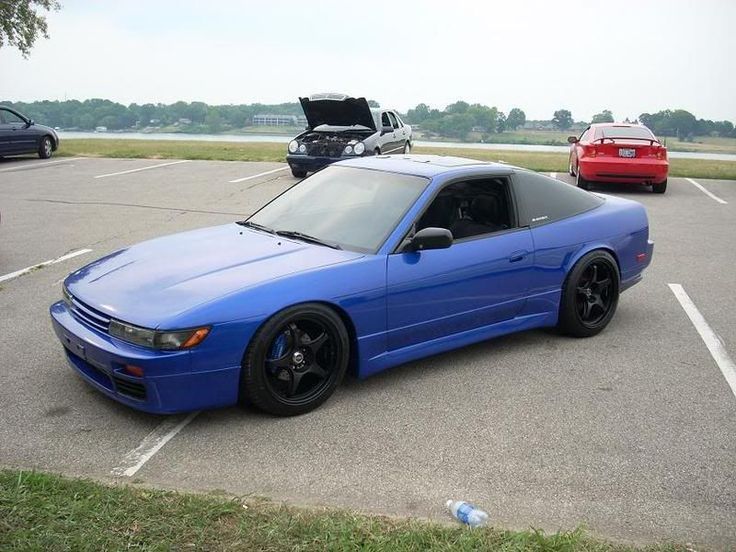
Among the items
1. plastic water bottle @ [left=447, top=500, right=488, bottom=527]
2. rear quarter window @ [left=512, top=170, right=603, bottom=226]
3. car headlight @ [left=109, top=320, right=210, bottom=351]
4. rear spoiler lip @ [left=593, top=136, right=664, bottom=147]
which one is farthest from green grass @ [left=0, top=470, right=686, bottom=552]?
rear spoiler lip @ [left=593, top=136, right=664, bottom=147]

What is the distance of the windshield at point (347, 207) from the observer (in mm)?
4578

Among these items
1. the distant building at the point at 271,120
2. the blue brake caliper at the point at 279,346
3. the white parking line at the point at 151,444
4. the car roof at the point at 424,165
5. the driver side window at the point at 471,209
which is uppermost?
the distant building at the point at 271,120

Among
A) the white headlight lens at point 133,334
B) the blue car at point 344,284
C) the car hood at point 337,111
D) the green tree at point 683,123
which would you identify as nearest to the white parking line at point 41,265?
the blue car at point 344,284

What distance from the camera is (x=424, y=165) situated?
5.17 meters

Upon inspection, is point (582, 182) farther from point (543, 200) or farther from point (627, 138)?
point (543, 200)

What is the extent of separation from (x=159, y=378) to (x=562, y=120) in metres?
17.4

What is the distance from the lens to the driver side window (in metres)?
4.79

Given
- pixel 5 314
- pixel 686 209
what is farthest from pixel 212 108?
pixel 5 314

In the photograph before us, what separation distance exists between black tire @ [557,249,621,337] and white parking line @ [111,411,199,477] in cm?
275

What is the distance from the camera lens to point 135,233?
363 inches

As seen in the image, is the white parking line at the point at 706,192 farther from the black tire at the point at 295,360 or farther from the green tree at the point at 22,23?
the green tree at the point at 22,23

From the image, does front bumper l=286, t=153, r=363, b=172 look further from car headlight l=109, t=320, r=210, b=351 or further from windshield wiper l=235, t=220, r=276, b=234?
car headlight l=109, t=320, r=210, b=351

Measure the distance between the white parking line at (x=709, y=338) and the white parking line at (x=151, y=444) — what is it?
3283mm

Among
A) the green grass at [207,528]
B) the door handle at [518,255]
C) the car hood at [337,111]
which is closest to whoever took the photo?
the green grass at [207,528]
